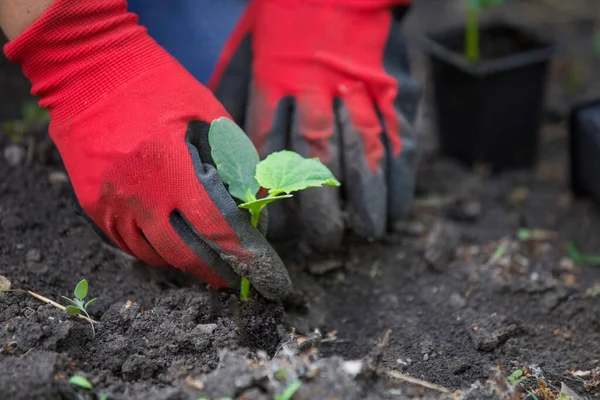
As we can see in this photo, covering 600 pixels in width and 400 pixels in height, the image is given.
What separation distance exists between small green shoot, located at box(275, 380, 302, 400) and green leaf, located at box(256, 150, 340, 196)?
373mm

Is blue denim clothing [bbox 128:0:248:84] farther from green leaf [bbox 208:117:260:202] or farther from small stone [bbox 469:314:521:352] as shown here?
small stone [bbox 469:314:521:352]

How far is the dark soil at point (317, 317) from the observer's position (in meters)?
1.17

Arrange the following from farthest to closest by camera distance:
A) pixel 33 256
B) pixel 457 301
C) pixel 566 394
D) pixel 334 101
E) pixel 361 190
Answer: pixel 334 101
pixel 361 190
pixel 457 301
pixel 33 256
pixel 566 394

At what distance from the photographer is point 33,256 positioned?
152 cm

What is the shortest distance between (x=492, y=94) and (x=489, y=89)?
27 mm

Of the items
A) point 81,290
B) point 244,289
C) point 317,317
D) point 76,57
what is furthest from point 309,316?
point 76,57

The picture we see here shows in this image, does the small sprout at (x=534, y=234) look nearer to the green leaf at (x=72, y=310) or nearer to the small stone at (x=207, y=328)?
the small stone at (x=207, y=328)

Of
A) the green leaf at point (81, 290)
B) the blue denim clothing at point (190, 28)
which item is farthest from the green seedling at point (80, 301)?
the blue denim clothing at point (190, 28)

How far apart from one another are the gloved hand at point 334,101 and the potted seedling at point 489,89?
46cm

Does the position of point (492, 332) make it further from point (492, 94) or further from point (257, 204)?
point (492, 94)

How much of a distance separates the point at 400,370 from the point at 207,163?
1.98ft

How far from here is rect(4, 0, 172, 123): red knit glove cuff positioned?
4.78ft

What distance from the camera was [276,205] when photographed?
5.45 feet

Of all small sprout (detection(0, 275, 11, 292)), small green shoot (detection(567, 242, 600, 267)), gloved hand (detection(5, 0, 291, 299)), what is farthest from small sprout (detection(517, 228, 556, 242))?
small sprout (detection(0, 275, 11, 292))
